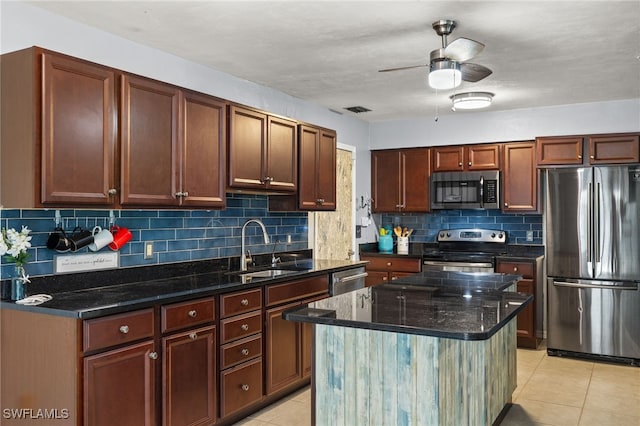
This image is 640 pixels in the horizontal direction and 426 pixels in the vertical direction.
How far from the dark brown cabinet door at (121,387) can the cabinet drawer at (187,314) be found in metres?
0.16

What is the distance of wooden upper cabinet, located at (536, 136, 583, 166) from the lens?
5.36 meters

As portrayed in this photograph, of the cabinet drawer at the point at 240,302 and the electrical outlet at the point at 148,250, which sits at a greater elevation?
the electrical outlet at the point at 148,250

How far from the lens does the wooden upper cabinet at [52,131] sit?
2.57 m

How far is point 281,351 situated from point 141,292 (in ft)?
4.08

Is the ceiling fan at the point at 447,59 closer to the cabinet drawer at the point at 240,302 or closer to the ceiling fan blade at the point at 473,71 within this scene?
the ceiling fan blade at the point at 473,71

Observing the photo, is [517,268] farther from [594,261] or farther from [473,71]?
[473,71]

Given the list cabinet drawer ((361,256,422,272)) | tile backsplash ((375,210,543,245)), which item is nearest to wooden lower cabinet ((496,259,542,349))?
tile backsplash ((375,210,543,245))

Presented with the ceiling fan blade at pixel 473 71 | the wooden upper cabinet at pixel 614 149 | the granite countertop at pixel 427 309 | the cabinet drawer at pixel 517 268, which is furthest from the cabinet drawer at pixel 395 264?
the ceiling fan blade at pixel 473 71

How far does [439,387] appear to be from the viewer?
2.35 meters

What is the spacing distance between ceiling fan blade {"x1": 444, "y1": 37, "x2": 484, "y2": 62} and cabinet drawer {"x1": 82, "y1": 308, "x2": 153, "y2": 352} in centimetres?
211

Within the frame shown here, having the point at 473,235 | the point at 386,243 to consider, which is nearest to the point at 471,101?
the point at 473,235

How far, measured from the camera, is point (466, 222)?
6.29 metres

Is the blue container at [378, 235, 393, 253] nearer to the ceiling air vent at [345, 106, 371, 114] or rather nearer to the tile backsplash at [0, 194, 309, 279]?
the tile backsplash at [0, 194, 309, 279]

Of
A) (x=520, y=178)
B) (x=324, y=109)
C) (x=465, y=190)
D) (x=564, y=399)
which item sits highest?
(x=324, y=109)
